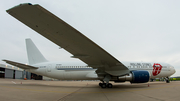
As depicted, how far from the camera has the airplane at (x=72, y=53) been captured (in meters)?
4.00

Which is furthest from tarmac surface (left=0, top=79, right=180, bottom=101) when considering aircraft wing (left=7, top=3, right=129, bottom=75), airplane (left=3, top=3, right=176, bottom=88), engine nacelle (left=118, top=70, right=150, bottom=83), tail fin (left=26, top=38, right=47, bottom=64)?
tail fin (left=26, top=38, right=47, bottom=64)

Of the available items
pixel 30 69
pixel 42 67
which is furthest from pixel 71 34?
pixel 30 69

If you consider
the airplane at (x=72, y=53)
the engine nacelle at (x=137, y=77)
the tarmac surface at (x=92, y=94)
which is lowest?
the tarmac surface at (x=92, y=94)

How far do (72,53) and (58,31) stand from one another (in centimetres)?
208

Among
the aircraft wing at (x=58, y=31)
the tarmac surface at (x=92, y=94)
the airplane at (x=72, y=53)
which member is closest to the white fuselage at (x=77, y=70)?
the airplane at (x=72, y=53)

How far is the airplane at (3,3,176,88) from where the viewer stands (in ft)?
13.1

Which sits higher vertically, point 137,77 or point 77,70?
point 77,70

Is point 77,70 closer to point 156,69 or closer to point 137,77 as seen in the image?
point 137,77

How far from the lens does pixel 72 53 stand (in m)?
6.62

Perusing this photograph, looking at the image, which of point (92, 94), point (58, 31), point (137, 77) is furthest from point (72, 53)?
point (137, 77)

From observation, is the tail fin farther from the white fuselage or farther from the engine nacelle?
the engine nacelle

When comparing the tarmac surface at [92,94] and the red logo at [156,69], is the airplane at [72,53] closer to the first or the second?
the red logo at [156,69]

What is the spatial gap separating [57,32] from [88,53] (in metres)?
2.50

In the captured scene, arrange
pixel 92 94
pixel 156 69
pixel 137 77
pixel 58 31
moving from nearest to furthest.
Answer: pixel 58 31, pixel 92 94, pixel 137 77, pixel 156 69
